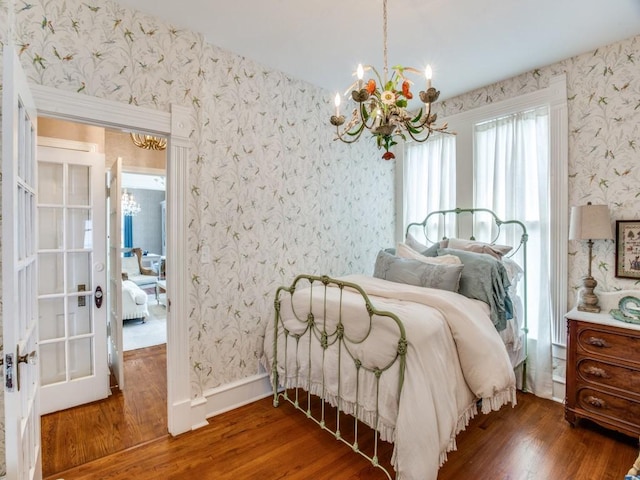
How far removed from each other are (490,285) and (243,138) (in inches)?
89.5

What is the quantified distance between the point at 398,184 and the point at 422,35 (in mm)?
1885

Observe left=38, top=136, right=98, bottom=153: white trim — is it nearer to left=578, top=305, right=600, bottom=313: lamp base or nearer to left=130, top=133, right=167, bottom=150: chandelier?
left=130, top=133, right=167, bottom=150: chandelier

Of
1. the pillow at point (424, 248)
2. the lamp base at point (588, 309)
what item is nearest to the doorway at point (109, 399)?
the pillow at point (424, 248)

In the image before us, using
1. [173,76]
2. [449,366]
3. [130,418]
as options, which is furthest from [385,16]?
[130,418]

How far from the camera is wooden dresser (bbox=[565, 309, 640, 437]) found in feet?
6.91

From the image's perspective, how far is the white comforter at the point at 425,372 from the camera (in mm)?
1568

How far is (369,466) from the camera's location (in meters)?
1.96

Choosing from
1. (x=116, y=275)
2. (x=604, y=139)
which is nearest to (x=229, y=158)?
(x=116, y=275)

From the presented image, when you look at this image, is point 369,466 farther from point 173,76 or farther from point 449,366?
point 173,76

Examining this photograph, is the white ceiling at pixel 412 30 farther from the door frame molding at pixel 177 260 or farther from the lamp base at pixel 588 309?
the lamp base at pixel 588 309

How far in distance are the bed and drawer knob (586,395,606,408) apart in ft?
1.69

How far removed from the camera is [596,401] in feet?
7.36

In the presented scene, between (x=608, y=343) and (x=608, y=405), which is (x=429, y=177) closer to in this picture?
(x=608, y=343)

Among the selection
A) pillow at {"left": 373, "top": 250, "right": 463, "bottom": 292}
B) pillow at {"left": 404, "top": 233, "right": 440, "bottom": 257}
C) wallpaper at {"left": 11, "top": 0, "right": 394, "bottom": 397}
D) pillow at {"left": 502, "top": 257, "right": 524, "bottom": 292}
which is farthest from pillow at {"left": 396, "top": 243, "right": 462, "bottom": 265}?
wallpaper at {"left": 11, "top": 0, "right": 394, "bottom": 397}
